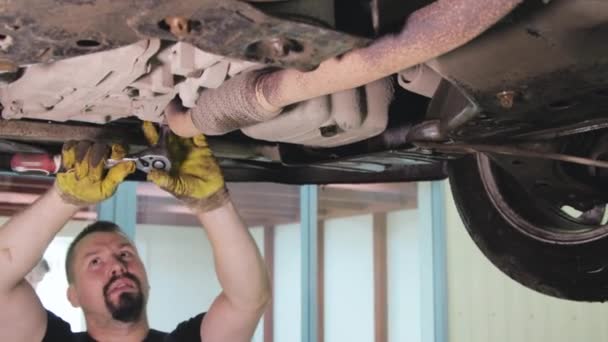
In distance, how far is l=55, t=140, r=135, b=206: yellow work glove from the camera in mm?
1121

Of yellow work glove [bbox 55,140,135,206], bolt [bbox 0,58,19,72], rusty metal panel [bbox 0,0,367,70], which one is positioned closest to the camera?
rusty metal panel [bbox 0,0,367,70]

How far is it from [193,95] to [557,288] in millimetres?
621

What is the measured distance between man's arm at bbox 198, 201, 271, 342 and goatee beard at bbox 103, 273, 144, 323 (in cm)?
16

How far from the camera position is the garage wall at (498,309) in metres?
2.83

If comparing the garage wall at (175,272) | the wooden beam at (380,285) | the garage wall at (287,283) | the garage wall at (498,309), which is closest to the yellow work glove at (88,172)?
the garage wall at (175,272)

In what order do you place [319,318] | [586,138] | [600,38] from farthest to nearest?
[319,318], [586,138], [600,38]

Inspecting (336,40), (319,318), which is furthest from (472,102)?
(319,318)

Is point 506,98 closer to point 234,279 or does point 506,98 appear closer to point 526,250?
point 526,250

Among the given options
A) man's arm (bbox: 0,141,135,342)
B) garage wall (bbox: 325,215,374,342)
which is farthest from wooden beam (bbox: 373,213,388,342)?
man's arm (bbox: 0,141,135,342)

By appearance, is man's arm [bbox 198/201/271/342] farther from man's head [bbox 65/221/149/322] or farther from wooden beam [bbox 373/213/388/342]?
wooden beam [bbox 373/213/388/342]

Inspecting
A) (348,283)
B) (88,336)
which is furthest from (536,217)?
(348,283)

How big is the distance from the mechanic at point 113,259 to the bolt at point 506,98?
65 centimetres

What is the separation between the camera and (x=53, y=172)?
121cm

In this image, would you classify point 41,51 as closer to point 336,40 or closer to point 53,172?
point 336,40
